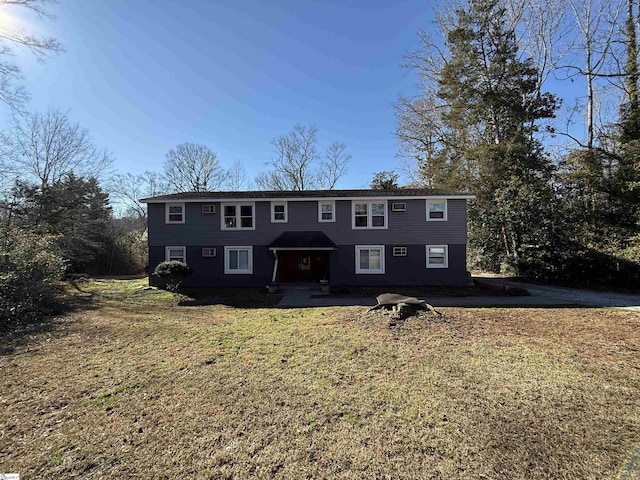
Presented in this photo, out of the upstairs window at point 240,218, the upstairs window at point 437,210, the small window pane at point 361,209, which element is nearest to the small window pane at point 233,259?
the upstairs window at point 240,218

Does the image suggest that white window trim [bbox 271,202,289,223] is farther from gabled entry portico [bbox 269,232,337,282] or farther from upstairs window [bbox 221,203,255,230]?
gabled entry portico [bbox 269,232,337,282]

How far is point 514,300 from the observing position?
11398mm

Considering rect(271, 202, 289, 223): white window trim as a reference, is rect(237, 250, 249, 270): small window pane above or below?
below

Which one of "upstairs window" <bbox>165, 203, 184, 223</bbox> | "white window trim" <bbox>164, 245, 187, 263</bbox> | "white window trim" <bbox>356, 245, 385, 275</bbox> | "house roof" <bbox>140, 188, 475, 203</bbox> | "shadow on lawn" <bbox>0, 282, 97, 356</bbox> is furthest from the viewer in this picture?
"upstairs window" <bbox>165, 203, 184, 223</bbox>

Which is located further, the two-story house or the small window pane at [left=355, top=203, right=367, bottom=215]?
the small window pane at [left=355, top=203, right=367, bottom=215]

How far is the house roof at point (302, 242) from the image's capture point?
14281 millimetres

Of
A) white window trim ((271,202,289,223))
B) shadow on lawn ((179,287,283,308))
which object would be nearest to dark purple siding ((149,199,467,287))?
white window trim ((271,202,289,223))

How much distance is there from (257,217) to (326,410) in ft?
41.5

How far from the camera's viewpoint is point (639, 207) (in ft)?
45.1

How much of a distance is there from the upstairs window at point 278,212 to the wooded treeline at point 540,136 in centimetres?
1227

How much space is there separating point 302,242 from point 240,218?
3681mm

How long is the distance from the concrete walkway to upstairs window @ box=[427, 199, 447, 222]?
14.7ft

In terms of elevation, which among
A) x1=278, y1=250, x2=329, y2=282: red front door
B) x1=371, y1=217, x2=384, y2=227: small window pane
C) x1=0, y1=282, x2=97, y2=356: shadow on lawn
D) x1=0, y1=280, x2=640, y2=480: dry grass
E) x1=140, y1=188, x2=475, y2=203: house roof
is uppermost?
x1=140, y1=188, x2=475, y2=203: house roof

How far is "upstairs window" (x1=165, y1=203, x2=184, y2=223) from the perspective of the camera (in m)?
15.4
